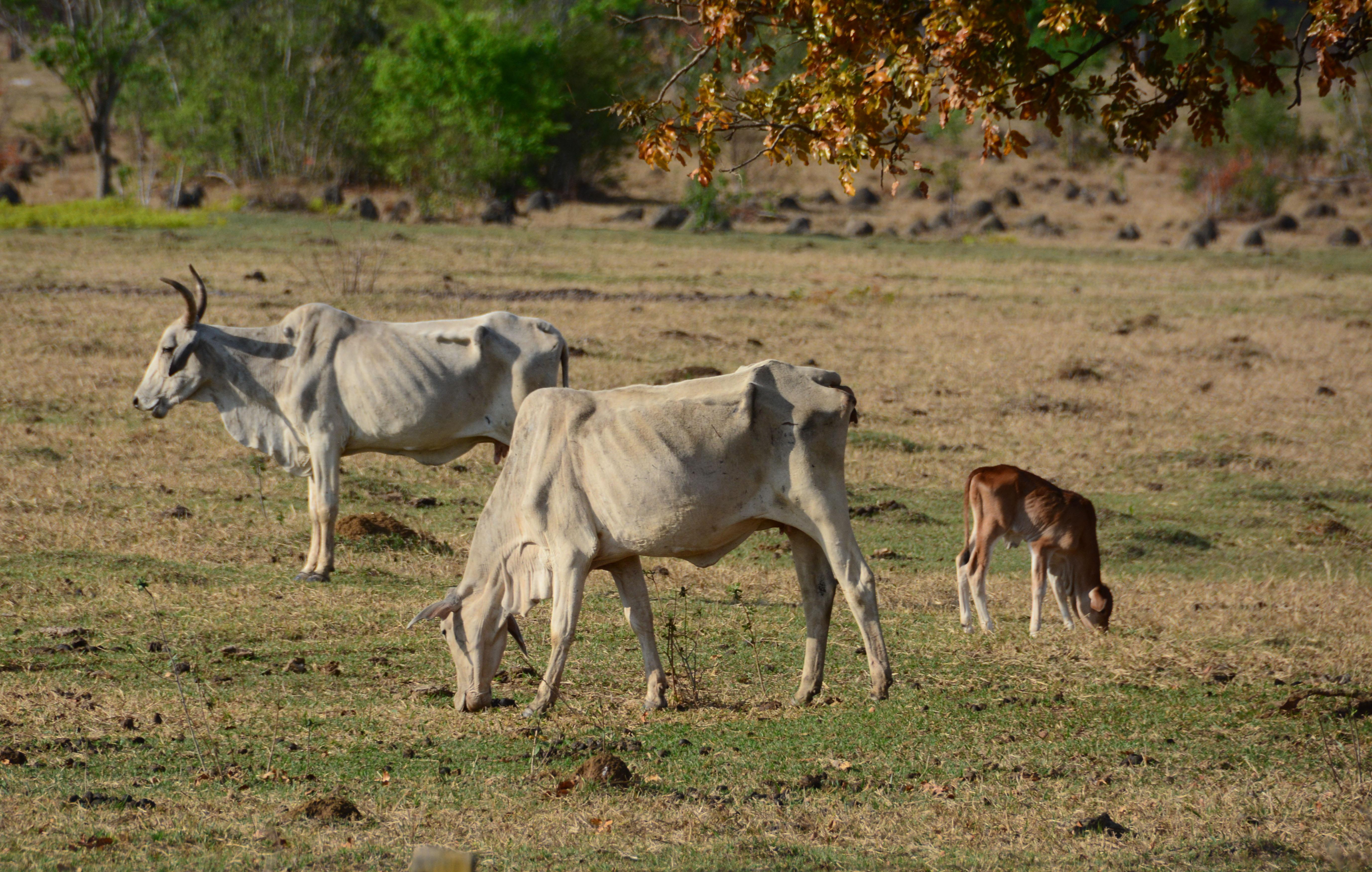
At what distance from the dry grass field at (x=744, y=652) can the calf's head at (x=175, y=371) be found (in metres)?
0.92

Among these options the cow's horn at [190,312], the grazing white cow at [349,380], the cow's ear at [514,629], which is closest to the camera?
the cow's ear at [514,629]

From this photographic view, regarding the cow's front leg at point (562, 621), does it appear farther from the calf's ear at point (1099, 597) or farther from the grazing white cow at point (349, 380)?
the calf's ear at point (1099, 597)

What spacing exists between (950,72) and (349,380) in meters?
4.96

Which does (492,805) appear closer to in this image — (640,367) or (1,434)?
(1,434)

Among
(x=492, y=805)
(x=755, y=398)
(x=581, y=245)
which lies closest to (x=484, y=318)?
(x=755, y=398)

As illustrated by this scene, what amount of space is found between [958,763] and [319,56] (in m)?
46.4

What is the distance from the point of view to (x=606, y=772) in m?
5.67

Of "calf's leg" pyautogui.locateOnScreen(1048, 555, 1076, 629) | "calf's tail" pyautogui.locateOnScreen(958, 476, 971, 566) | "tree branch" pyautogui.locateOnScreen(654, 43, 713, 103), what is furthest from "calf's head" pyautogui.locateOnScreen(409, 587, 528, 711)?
"calf's leg" pyautogui.locateOnScreen(1048, 555, 1076, 629)

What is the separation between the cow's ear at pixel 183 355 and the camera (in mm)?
9805

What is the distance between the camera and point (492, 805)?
5.47 metres

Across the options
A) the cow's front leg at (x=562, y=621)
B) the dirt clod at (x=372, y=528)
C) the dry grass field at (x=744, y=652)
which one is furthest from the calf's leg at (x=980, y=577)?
the dirt clod at (x=372, y=528)

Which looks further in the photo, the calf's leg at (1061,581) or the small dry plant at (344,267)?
the small dry plant at (344,267)

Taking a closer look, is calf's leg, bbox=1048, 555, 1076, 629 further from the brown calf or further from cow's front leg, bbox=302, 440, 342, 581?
cow's front leg, bbox=302, 440, 342, 581

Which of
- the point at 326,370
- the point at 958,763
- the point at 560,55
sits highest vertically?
the point at 560,55
